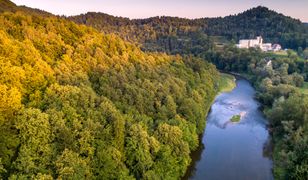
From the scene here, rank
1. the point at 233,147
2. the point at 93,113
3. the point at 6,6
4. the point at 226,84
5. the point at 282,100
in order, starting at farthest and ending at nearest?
the point at 226,84
the point at 6,6
the point at 282,100
the point at 233,147
the point at 93,113

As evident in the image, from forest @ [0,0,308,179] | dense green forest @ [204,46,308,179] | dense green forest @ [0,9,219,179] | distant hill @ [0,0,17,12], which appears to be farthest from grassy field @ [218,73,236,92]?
distant hill @ [0,0,17,12]

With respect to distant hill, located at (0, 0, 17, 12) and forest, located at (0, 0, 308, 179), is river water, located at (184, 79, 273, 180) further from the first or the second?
distant hill, located at (0, 0, 17, 12)

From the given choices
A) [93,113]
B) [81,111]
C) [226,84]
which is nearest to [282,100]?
[226,84]

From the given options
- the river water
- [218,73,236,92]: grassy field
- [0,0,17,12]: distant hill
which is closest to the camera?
the river water

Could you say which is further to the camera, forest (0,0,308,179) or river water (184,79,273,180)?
river water (184,79,273,180)

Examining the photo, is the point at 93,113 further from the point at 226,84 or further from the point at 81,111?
the point at 226,84

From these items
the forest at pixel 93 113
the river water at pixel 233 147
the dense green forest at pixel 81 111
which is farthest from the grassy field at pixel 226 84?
the dense green forest at pixel 81 111
